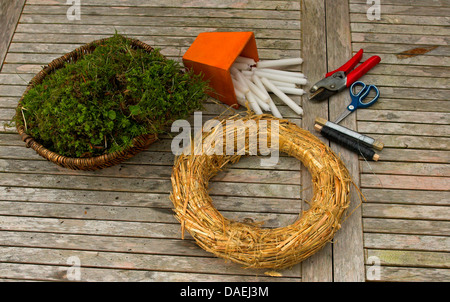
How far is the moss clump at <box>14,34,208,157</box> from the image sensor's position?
1956 millimetres

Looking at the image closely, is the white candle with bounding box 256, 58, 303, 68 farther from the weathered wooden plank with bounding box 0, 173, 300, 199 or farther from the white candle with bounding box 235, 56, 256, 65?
the weathered wooden plank with bounding box 0, 173, 300, 199

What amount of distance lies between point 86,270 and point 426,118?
78.1 inches

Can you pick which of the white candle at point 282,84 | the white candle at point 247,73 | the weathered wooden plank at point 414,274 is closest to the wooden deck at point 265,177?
the weathered wooden plank at point 414,274

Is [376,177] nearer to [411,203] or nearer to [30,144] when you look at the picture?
[411,203]

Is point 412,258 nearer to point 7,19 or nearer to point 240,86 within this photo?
point 240,86

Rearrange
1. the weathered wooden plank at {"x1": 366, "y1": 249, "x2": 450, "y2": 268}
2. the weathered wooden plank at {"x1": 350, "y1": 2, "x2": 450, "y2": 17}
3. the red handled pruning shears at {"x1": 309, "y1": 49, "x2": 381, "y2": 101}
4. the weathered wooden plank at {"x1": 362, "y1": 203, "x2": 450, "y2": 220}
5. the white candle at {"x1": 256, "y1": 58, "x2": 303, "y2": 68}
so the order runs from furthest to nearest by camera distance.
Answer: the weathered wooden plank at {"x1": 350, "y1": 2, "x2": 450, "y2": 17} → the white candle at {"x1": 256, "y1": 58, "x2": 303, "y2": 68} → the red handled pruning shears at {"x1": 309, "y1": 49, "x2": 381, "y2": 101} → the weathered wooden plank at {"x1": 362, "y1": 203, "x2": 450, "y2": 220} → the weathered wooden plank at {"x1": 366, "y1": 249, "x2": 450, "y2": 268}

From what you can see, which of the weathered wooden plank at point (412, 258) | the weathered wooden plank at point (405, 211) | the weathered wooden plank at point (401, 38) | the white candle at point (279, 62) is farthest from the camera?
the weathered wooden plank at point (401, 38)

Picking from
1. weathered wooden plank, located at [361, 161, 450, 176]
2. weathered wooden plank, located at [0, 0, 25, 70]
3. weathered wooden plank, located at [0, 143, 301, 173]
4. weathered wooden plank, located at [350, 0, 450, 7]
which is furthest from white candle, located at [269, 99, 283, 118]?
weathered wooden plank, located at [0, 0, 25, 70]

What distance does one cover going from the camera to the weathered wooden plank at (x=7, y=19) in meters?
2.79

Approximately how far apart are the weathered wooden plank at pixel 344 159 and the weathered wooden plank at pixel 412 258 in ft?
0.28

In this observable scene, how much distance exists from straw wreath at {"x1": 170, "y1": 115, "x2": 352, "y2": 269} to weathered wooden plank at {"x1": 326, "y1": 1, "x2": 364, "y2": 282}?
0.47 ft

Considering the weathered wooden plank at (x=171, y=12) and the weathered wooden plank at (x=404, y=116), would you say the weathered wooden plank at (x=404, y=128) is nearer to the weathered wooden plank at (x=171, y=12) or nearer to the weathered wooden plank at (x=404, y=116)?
the weathered wooden plank at (x=404, y=116)

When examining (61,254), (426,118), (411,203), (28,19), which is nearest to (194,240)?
(61,254)
